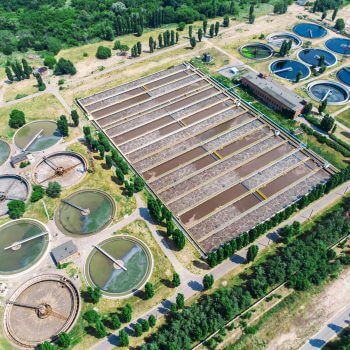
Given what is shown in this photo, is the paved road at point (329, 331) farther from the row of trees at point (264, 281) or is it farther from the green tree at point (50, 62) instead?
the green tree at point (50, 62)

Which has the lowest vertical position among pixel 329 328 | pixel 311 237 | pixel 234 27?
pixel 329 328

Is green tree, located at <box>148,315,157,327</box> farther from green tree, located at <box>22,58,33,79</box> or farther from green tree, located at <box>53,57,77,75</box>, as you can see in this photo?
green tree, located at <box>22,58,33,79</box>

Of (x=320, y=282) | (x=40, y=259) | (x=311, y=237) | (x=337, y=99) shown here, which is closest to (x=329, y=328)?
(x=320, y=282)

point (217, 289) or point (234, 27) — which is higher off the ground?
point (234, 27)

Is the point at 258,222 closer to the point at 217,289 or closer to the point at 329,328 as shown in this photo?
the point at 217,289

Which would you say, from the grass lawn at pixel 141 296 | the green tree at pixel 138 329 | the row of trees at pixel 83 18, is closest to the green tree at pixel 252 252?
the grass lawn at pixel 141 296

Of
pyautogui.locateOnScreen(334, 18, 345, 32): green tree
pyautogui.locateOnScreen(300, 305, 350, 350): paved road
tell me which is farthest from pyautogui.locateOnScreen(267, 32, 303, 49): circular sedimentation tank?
pyautogui.locateOnScreen(300, 305, 350, 350): paved road
